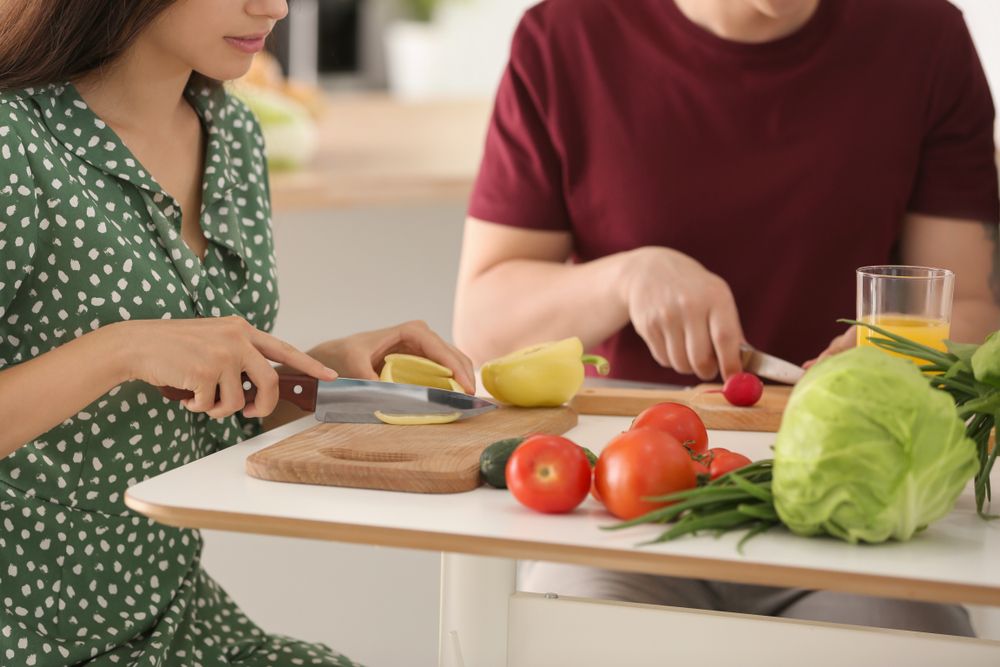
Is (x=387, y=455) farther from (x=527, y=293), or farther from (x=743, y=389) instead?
(x=527, y=293)

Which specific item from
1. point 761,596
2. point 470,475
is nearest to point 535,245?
point 761,596

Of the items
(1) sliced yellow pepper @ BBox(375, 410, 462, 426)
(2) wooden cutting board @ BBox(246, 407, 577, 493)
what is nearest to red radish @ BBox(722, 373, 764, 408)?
(2) wooden cutting board @ BBox(246, 407, 577, 493)

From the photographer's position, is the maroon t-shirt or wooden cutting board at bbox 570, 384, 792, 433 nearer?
wooden cutting board at bbox 570, 384, 792, 433

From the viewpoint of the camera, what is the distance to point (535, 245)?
1901 mm

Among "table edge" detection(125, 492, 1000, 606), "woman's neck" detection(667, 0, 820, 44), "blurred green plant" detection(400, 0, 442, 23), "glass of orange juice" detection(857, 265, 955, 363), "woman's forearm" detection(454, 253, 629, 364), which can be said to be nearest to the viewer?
"table edge" detection(125, 492, 1000, 606)

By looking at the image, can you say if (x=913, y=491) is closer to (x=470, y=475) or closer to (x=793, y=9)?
(x=470, y=475)

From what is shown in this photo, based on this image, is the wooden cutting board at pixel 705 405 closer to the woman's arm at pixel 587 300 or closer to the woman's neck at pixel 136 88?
the woman's arm at pixel 587 300

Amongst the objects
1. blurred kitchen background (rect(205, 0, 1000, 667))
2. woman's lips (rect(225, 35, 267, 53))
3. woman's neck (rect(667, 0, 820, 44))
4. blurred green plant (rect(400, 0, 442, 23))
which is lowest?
blurred kitchen background (rect(205, 0, 1000, 667))

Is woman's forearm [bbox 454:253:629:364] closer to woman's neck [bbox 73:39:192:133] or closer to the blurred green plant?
woman's neck [bbox 73:39:192:133]

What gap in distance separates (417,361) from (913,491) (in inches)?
26.3

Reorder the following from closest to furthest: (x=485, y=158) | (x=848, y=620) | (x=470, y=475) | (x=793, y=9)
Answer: (x=470, y=475), (x=848, y=620), (x=793, y=9), (x=485, y=158)

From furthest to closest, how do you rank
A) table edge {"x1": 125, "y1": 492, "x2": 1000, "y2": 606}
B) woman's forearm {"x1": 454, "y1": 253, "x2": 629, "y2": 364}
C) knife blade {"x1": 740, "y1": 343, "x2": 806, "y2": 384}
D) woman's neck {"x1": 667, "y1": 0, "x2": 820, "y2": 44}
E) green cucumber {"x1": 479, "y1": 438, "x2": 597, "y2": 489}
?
woman's neck {"x1": 667, "y1": 0, "x2": 820, "y2": 44} < woman's forearm {"x1": 454, "y1": 253, "x2": 629, "y2": 364} < knife blade {"x1": 740, "y1": 343, "x2": 806, "y2": 384} < green cucumber {"x1": 479, "y1": 438, "x2": 597, "y2": 489} < table edge {"x1": 125, "y1": 492, "x2": 1000, "y2": 606}

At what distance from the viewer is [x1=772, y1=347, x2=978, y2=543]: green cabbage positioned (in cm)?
88

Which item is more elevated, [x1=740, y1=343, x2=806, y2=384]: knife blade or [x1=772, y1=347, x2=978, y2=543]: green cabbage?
[x1=772, y1=347, x2=978, y2=543]: green cabbage
